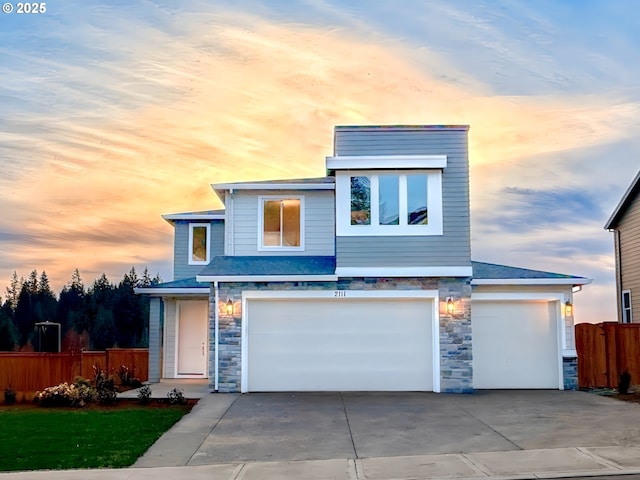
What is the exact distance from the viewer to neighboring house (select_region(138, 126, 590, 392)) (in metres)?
17.4

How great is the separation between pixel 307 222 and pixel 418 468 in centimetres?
1170

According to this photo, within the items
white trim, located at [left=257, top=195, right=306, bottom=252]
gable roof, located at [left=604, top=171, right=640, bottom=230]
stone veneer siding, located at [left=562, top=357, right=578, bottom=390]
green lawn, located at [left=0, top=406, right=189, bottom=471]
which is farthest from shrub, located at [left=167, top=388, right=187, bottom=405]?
gable roof, located at [left=604, top=171, right=640, bottom=230]

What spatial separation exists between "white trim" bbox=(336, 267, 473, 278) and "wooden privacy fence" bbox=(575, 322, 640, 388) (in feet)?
14.8

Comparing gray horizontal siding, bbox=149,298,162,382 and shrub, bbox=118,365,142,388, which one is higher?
gray horizontal siding, bbox=149,298,162,382

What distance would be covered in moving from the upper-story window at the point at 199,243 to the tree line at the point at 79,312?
905 inches

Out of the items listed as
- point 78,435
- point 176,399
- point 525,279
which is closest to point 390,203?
point 525,279

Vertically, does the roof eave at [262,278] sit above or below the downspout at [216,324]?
above

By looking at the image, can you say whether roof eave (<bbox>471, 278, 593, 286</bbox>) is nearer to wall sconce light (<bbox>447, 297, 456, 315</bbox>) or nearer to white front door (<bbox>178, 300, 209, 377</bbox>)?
wall sconce light (<bbox>447, 297, 456, 315</bbox>)

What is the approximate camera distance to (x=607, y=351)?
19312mm

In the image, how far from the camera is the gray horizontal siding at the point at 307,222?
2031 cm

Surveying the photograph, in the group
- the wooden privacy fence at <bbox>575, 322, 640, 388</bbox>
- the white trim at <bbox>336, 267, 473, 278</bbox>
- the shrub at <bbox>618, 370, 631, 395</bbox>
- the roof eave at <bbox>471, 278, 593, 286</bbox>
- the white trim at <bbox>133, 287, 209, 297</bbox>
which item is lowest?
the shrub at <bbox>618, 370, 631, 395</bbox>

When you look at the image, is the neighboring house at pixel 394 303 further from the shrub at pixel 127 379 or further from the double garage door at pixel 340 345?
the shrub at pixel 127 379

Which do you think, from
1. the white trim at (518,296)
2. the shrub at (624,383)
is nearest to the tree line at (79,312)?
the white trim at (518,296)

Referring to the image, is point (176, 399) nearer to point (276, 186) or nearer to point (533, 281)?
point (276, 186)
